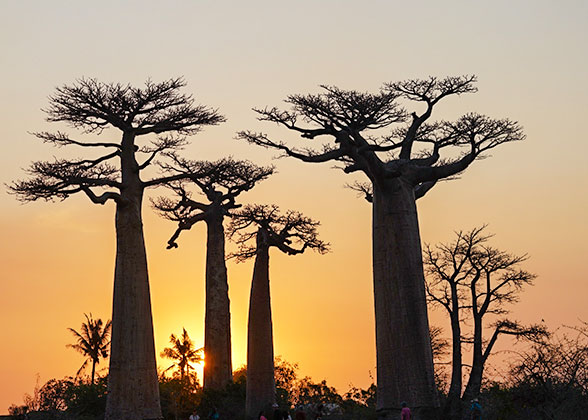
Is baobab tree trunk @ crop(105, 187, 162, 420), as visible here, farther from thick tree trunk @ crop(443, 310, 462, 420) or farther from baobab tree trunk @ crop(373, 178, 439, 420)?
thick tree trunk @ crop(443, 310, 462, 420)

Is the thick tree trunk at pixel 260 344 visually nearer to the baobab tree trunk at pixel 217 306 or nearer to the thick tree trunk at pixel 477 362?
the baobab tree trunk at pixel 217 306

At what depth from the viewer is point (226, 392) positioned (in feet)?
98.1

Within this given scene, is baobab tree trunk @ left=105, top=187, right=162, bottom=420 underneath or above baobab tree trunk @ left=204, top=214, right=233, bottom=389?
underneath

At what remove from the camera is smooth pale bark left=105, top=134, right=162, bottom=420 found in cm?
2145

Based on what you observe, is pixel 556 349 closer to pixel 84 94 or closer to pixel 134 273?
pixel 134 273

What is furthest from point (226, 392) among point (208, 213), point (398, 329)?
point (398, 329)

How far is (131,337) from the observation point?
850 inches

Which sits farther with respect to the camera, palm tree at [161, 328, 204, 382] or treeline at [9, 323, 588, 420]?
palm tree at [161, 328, 204, 382]

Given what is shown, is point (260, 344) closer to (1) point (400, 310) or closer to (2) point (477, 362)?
(2) point (477, 362)

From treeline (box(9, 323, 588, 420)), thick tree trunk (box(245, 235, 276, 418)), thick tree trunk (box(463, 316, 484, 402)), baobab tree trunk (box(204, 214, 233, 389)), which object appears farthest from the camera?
baobab tree trunk (box(204, 214, 233, 389))

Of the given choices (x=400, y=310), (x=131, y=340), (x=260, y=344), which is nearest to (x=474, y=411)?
(x=400, y=310)

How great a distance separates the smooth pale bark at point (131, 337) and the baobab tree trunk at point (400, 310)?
4653 millimetres

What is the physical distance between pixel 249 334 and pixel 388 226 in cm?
873

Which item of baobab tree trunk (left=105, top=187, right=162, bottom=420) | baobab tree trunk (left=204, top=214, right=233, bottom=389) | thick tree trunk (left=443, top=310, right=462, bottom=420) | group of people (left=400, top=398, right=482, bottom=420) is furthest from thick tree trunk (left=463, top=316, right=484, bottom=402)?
baobab tree trunk (left=204, top=214, right=233, bottom=389)
